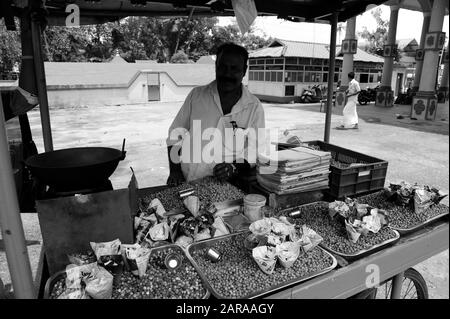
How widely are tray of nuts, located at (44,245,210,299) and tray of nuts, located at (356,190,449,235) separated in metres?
1.14

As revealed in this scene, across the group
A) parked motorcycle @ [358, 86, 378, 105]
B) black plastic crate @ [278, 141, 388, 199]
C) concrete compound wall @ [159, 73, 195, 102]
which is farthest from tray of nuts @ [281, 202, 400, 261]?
concrete compound wall @ [159, 73, 195, 102]

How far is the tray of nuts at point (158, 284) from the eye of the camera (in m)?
1.19

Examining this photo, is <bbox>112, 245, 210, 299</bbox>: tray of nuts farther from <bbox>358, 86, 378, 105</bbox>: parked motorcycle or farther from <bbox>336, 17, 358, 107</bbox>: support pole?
<bbox>358, 86, 378, 105</bbox>: parked motorcycle

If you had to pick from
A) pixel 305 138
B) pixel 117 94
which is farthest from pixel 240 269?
pixel 117 94

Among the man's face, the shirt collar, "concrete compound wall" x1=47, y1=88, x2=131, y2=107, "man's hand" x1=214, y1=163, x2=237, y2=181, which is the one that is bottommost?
"concrete compound wall" x1=47, y1=88, x2=131, y2=107

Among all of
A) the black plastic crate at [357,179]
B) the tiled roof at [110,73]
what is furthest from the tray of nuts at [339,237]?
the tiled roof at [110,73]

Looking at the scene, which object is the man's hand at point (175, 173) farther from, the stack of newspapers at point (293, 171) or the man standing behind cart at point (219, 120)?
the stack of newspapers at point (293, 171)

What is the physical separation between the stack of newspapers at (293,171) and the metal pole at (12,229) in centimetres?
124

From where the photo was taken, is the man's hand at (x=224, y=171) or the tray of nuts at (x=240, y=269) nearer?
the tray of nuts at (x=240, y=269)

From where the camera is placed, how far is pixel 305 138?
842 centimetres

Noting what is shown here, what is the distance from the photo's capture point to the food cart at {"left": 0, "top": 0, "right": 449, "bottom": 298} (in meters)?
1.05

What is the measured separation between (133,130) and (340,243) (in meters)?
9.01

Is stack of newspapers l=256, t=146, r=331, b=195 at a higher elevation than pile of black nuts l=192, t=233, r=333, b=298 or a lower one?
higher

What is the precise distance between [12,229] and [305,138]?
794 cm
